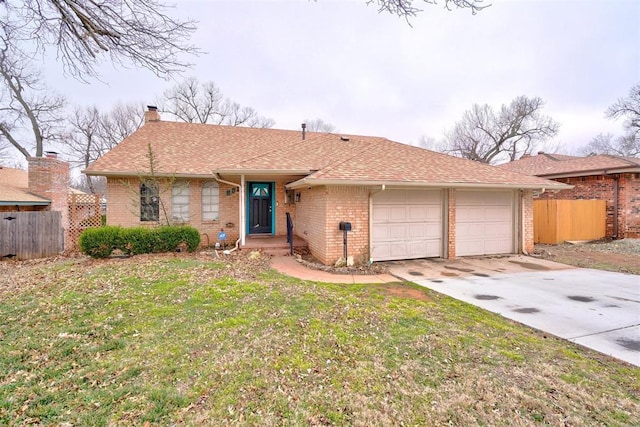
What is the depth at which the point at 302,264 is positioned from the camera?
25.7 ft

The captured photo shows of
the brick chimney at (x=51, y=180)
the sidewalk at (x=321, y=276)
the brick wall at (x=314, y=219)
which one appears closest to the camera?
the sidewalk at (x=321, y=276)

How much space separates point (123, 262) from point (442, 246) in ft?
29.3

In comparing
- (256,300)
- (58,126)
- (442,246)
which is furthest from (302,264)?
(58,126)

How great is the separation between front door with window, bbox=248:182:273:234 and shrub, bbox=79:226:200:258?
8.88ft

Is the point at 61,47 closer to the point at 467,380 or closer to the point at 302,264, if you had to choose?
the point at 302,264

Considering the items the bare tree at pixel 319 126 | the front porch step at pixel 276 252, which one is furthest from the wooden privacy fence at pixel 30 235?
the bare tree at pixel 319 126

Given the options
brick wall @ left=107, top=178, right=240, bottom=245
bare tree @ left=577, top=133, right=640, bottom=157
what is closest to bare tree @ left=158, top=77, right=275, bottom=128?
brick wall @ left=107, top=178, right=240, bottom=245

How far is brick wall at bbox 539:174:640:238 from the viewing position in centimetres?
1229

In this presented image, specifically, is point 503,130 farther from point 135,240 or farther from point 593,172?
point 135,240

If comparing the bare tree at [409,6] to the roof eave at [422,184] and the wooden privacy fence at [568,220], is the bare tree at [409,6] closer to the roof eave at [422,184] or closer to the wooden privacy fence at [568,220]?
the roof eave at [422,184]

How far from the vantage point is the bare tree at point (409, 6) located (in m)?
3.97

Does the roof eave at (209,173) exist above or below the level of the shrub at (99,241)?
above

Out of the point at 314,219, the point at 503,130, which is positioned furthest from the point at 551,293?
the point at 503,130

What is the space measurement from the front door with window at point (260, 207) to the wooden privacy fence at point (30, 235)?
6.15m
